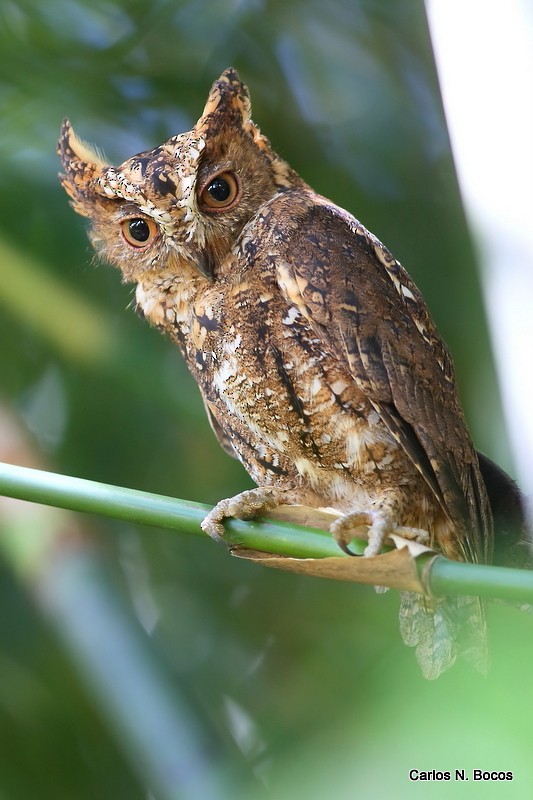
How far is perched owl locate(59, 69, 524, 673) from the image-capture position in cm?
154

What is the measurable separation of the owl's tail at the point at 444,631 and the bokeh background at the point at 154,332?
505 mm

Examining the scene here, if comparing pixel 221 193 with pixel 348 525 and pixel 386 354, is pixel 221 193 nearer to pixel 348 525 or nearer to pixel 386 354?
pixel 386 354

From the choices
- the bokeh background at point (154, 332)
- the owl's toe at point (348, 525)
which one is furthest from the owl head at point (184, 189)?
the bokeh background at point (154, 332)

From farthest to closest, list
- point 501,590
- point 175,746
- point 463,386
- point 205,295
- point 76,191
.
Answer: point 463,386, point 175,746, point 76,191, point 205,295, point 501,590

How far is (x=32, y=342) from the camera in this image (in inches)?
113

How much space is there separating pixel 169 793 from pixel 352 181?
185cm

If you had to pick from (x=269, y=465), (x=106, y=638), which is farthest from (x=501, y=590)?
(x=106, y=638)

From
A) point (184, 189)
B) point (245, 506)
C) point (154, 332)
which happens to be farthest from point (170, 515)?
point (154, 332)

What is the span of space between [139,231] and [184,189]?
177 mm

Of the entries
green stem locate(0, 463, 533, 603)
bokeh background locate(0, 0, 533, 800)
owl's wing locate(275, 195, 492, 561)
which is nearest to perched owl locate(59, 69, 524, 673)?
owl's wing locate(275, 195, 492, 561)

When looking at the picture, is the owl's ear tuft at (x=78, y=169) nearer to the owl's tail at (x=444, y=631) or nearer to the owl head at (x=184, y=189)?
the owl head at (x=184, y=189)

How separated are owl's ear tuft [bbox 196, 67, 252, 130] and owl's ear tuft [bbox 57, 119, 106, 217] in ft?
0.81

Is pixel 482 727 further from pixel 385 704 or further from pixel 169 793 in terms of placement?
pixel 169 793

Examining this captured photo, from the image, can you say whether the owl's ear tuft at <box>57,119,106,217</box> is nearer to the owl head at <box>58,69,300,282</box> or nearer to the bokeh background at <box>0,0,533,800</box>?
the owl head at <box>58,69,300,282</box>
